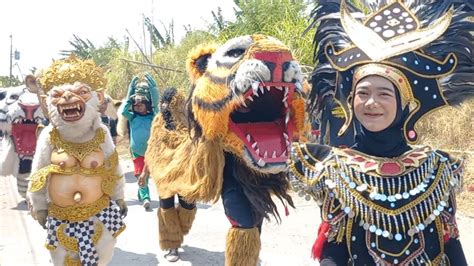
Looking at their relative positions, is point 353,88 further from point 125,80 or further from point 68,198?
point 125,80

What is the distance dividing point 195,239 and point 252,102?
7.17 ft

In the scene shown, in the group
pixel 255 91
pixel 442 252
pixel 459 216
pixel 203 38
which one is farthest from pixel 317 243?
pixel 203 38

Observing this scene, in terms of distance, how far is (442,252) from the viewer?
203 cm

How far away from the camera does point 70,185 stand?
3.42 meters

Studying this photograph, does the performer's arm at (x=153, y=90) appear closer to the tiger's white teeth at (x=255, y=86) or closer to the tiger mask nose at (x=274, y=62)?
the tiger mask nose at (x=274, y=62)

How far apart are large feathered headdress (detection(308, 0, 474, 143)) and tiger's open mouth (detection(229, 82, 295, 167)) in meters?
1.13

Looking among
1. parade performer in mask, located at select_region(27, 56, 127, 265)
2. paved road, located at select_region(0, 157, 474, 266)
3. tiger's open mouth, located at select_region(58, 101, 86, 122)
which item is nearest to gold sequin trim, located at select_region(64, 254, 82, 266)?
parade performer in mask, located at select_region(27, 56, 127, 265)

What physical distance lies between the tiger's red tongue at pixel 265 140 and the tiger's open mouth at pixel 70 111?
39.6 inches

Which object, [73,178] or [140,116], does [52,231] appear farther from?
[140,116]

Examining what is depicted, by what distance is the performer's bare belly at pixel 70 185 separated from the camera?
11.2 ft

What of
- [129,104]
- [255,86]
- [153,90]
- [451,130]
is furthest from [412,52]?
[451,130]

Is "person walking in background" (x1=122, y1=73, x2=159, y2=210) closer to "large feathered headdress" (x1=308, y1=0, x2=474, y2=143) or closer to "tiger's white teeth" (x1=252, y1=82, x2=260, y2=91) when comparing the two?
"tiger's white teeth" (x1=252, y1=82, x2=260, y2=91)

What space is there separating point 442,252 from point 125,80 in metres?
14.2

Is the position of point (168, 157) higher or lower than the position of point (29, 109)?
lower
